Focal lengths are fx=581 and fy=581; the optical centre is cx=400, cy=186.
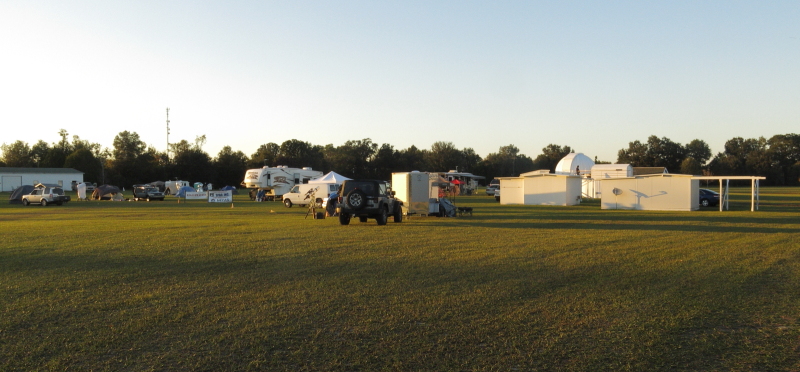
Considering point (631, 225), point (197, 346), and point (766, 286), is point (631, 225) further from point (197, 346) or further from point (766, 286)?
point (197, 346)

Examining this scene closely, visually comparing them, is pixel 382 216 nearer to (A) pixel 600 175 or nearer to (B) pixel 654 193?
(B) pixel 654 193

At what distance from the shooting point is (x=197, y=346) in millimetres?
5516

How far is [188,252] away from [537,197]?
98.4 feet

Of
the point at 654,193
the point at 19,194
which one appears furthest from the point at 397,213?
the point at 19,194

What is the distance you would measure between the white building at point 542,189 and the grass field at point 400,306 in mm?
23901

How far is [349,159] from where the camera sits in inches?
3848

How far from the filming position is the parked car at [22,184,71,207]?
38.3 metres

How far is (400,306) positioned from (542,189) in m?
33.3

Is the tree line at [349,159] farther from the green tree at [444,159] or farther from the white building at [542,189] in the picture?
the white building at [542,189]

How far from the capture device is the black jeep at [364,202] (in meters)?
19.8

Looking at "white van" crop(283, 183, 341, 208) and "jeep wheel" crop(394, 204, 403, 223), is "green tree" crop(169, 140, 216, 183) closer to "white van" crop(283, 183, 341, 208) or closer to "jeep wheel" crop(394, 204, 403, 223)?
"white van" crop(283, 183, 341, 208)

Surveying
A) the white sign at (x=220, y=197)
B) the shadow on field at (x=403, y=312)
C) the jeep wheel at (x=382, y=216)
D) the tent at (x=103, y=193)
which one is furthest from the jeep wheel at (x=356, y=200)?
the tent at (x=103, y=193)

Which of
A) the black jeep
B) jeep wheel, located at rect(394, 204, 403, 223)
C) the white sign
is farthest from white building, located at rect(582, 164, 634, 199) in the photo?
the black jeep

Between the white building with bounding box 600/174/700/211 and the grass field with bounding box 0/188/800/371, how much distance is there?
18.7m
